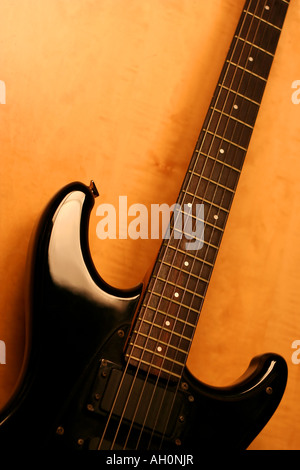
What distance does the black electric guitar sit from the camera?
2.59ft

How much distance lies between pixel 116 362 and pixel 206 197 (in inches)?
13.9

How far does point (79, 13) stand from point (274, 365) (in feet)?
2.68

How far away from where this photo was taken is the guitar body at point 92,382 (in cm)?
79

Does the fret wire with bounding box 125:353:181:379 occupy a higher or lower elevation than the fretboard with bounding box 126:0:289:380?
lower

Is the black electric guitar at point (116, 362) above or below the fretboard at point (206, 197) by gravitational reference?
below

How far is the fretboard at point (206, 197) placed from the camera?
891 millimetres

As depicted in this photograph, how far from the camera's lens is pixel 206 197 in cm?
98

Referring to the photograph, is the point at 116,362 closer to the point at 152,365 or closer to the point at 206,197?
the point at 152,365

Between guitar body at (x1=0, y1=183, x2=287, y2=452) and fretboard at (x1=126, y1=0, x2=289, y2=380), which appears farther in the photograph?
fretboard at (x1=126, y1=0, x2=289, y2=380)

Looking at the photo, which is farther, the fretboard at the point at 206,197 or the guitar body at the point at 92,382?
the fretboard at the point at 206,197

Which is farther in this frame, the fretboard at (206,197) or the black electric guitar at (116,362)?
the fretboard at (206,197)

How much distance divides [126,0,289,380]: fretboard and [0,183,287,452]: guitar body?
3cm

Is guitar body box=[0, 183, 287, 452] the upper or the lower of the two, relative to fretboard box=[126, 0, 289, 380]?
lower
